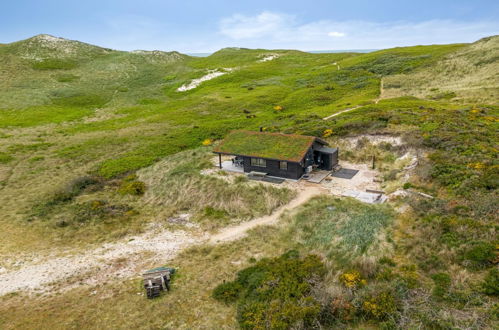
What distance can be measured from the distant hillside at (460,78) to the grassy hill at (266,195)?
52 centimetres

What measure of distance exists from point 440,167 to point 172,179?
29.0 meters

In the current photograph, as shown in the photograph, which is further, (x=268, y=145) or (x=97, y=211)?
(x=268, y=145)

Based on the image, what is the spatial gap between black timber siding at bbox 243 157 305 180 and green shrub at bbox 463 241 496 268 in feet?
59.0

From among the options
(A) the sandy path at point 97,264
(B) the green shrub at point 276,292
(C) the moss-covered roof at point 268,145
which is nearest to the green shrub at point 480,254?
(B) the green shrub at point 276,292

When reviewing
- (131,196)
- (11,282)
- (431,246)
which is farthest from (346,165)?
(11,282)

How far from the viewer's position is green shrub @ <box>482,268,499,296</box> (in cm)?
1569

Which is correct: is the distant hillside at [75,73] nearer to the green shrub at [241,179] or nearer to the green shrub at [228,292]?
the green shrub at [241,179]

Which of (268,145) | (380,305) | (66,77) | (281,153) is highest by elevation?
(66,77)

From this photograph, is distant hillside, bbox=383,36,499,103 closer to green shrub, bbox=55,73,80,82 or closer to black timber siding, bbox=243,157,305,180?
black timber siding, bbox=243,157,305,180

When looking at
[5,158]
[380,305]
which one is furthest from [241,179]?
[5,158]

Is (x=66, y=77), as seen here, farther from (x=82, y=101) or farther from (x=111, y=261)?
(x=111, y=261)

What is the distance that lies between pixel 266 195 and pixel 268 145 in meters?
7.11

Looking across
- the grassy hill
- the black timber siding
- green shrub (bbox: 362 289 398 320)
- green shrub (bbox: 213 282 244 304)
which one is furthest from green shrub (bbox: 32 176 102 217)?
green shrub (bbox: 362 289 398 320)

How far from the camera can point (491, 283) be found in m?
16.0
